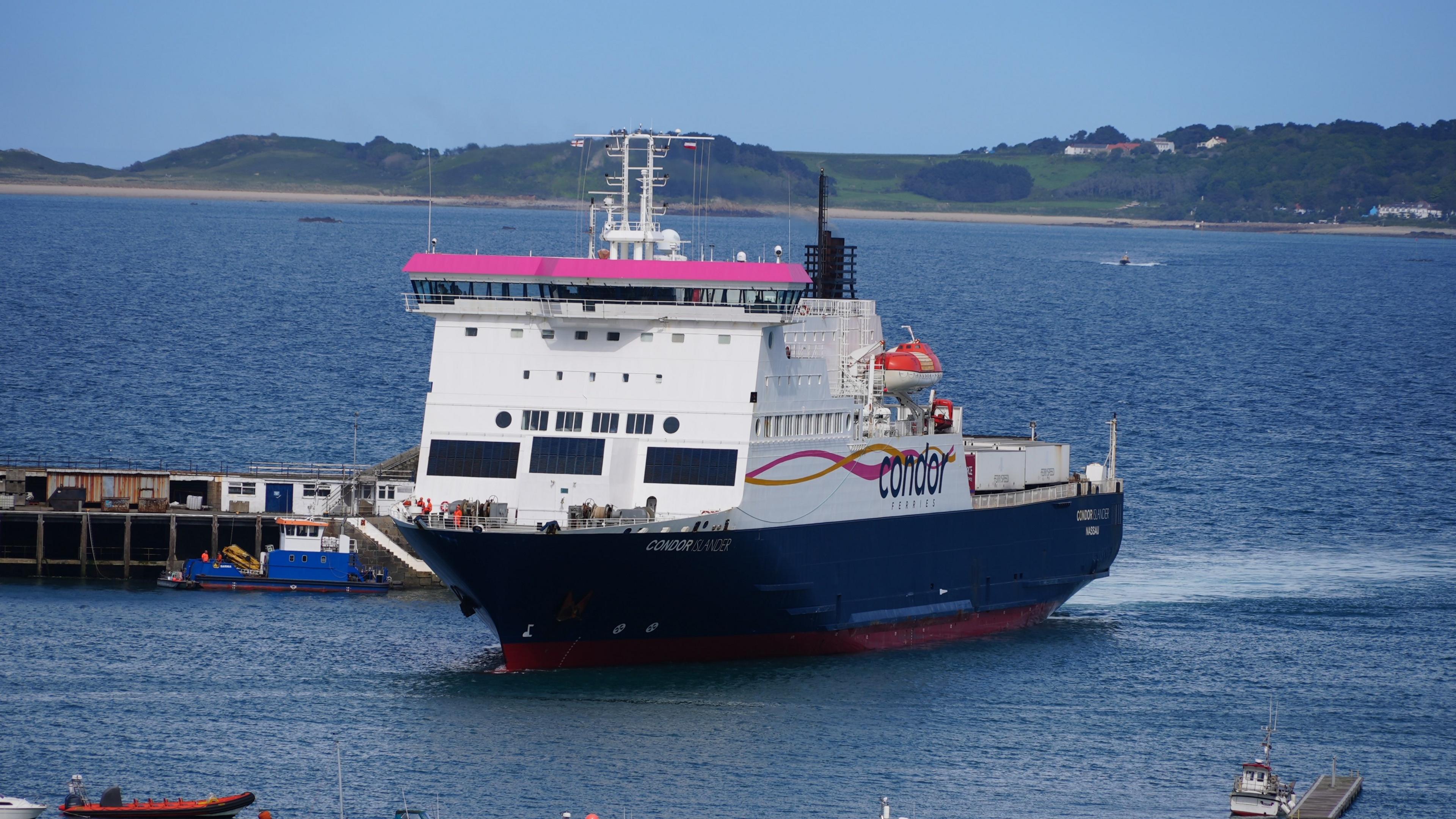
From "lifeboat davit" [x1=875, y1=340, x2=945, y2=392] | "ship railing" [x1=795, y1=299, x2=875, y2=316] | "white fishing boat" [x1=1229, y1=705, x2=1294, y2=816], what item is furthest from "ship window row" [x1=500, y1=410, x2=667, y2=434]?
Answer: "white fishing boat" [x1=1229, y1=705, x2=1294, y2=816]

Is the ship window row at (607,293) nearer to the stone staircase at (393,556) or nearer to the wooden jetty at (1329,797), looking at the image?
the stone staircase at (393,556)

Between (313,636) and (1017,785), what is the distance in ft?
60.6

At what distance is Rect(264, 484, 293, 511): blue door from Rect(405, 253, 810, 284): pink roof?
16082 mm

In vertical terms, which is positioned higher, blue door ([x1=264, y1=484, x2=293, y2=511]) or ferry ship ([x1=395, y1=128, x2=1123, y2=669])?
ferry ship ([x1=395, y1=128, x2=1123, y2=669])

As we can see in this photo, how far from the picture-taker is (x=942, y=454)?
169ft

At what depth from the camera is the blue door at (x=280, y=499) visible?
5881 centimetres

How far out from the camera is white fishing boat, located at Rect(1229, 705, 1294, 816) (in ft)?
117

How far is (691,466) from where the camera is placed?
1726 inches

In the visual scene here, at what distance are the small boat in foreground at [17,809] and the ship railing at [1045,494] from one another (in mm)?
26907

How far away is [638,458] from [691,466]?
118 centimetres

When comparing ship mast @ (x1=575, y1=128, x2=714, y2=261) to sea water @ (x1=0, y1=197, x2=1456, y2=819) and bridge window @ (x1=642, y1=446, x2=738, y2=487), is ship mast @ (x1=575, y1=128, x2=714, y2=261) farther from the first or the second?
sea water @ (x1=0, y1=197, x2=1456, y2=819)

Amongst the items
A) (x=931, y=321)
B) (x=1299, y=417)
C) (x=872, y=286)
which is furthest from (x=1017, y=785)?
(x=872, y=286)

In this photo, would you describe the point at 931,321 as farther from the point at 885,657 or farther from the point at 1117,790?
the point at 1117,790

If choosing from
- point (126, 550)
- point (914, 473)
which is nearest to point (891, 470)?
point (914, 473)
